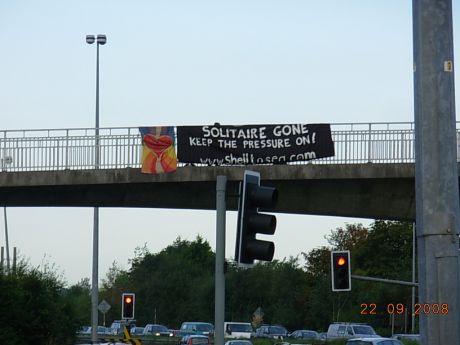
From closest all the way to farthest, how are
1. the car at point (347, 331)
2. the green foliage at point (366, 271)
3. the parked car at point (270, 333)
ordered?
1. the car at point (347, 331)
2. the parked car at point (270, 333)
3. the green foliage at point (366, 271)

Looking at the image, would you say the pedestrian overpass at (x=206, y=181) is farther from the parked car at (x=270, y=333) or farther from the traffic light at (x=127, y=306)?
the parked car at (x=270, y=333)

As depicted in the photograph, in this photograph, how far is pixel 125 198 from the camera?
31.2 metres

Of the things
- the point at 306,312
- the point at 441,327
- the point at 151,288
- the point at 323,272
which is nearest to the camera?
the point at 441,327

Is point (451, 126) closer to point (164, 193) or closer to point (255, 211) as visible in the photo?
point (255, 211)

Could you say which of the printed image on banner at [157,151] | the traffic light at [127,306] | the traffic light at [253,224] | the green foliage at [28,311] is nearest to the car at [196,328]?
the green foliage at [28,311]

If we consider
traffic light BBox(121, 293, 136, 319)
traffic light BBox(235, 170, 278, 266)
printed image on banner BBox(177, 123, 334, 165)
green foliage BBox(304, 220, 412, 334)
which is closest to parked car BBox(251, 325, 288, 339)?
green foliage BBox(304, 220, 412, 334)

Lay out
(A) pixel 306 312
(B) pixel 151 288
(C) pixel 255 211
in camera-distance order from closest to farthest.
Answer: (C) pixel 255 211 < (A) pixel 306 312 < (B) pixel 151 288

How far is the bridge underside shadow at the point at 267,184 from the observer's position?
96.9 ft

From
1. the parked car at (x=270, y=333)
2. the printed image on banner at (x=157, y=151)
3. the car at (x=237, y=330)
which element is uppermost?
the printed image on banner at (x=157, y=151)

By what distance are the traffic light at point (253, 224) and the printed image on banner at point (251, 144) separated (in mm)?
18981

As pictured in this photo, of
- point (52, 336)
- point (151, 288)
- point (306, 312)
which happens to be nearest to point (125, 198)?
point (52, 336)

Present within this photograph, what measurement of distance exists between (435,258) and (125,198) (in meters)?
24.8

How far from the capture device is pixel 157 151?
3027 centimetres

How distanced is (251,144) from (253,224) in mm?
19636
